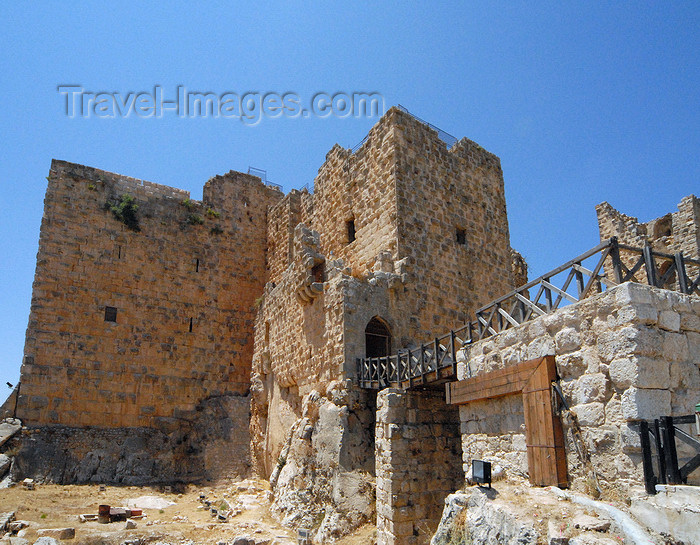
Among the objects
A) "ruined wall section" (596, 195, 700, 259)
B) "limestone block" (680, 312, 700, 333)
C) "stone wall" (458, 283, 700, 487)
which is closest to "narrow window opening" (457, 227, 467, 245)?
"ruined wall section" (596, 195, 700, 259)

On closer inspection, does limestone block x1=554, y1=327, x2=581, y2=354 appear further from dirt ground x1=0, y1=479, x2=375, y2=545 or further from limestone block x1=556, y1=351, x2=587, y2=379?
dirt ground x1=0, y1=479, x2=375, y2=545

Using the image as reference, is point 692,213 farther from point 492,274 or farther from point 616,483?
point 616,483

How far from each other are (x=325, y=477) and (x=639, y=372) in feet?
25.7

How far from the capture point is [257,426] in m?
17.2

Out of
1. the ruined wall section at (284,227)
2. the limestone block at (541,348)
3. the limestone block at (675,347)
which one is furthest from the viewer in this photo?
the ruined wall section at (284,227)

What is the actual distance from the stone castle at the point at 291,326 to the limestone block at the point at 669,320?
803 mm

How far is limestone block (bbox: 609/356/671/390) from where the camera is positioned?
5.05 metres

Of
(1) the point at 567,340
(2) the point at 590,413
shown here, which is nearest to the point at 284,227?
(1) the point at 567,340

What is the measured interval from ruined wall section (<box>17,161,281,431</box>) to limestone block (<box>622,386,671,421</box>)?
15235 millimetres

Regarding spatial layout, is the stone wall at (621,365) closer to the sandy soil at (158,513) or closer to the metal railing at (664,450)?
the metal railing at (664,450)

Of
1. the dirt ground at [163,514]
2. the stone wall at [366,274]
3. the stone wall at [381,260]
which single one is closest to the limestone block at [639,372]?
the dirt ground at [163,514]

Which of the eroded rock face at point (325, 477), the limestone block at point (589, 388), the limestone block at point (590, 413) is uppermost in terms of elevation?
the limestone block at point (589, 388)

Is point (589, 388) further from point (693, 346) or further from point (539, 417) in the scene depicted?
point (693, 346)

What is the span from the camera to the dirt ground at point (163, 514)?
10.7 metres
